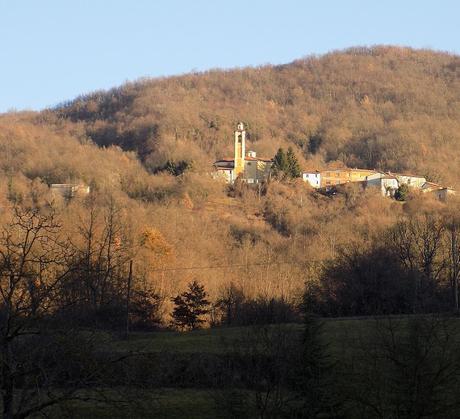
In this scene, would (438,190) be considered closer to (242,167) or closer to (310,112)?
(242,167)

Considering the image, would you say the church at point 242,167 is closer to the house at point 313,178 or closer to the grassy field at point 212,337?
the house at point 313,178

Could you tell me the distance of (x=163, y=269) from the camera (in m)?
40.7

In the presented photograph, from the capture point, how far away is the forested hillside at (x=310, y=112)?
96812 mm

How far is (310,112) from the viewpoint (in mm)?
128250

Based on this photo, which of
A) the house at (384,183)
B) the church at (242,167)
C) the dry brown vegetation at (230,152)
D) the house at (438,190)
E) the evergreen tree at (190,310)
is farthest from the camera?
the church at (242,167)

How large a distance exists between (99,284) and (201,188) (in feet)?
108

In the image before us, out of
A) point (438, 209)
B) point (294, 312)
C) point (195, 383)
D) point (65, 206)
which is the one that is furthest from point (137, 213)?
point (195, 383)

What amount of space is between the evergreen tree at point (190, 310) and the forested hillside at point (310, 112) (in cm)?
4220

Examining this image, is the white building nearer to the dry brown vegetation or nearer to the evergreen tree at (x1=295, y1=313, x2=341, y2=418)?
the dry brown vegetation

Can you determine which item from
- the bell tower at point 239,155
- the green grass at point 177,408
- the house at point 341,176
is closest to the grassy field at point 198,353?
the green grass at point 177,408

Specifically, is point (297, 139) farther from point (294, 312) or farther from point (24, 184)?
point (294, 312)

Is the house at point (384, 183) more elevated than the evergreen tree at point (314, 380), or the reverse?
the house at point (384, 183)

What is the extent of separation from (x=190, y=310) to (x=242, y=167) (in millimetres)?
47087

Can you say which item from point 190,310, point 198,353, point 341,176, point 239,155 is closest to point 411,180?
point 341,176
